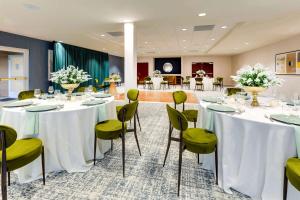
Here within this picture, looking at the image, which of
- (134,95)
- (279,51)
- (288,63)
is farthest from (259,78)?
(279,51)

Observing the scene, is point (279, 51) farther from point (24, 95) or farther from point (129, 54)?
point (24, 95)

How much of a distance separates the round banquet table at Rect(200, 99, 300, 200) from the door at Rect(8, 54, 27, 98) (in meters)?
7.90

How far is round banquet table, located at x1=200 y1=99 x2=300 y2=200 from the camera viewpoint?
1.61m

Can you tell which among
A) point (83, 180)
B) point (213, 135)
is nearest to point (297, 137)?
point (213, 135)

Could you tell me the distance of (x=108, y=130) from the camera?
2.33m

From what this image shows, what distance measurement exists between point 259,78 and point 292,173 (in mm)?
1341

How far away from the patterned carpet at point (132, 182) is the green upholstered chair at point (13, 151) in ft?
1.47

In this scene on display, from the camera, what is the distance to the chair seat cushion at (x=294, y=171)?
4.34 ft

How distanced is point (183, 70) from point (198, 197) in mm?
15901

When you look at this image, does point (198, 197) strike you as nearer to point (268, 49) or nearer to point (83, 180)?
point (83, 180)

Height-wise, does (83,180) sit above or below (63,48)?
below

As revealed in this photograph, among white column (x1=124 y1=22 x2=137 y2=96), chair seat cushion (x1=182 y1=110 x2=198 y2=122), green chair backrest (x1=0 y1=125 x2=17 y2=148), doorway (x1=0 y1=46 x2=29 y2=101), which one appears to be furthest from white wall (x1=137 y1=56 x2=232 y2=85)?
green chair backrest (x1=0 y1=125 x2=17 y2=148)

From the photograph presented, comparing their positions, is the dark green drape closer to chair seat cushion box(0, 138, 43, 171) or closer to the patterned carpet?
the patterned carpet

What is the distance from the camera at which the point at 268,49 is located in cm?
973
